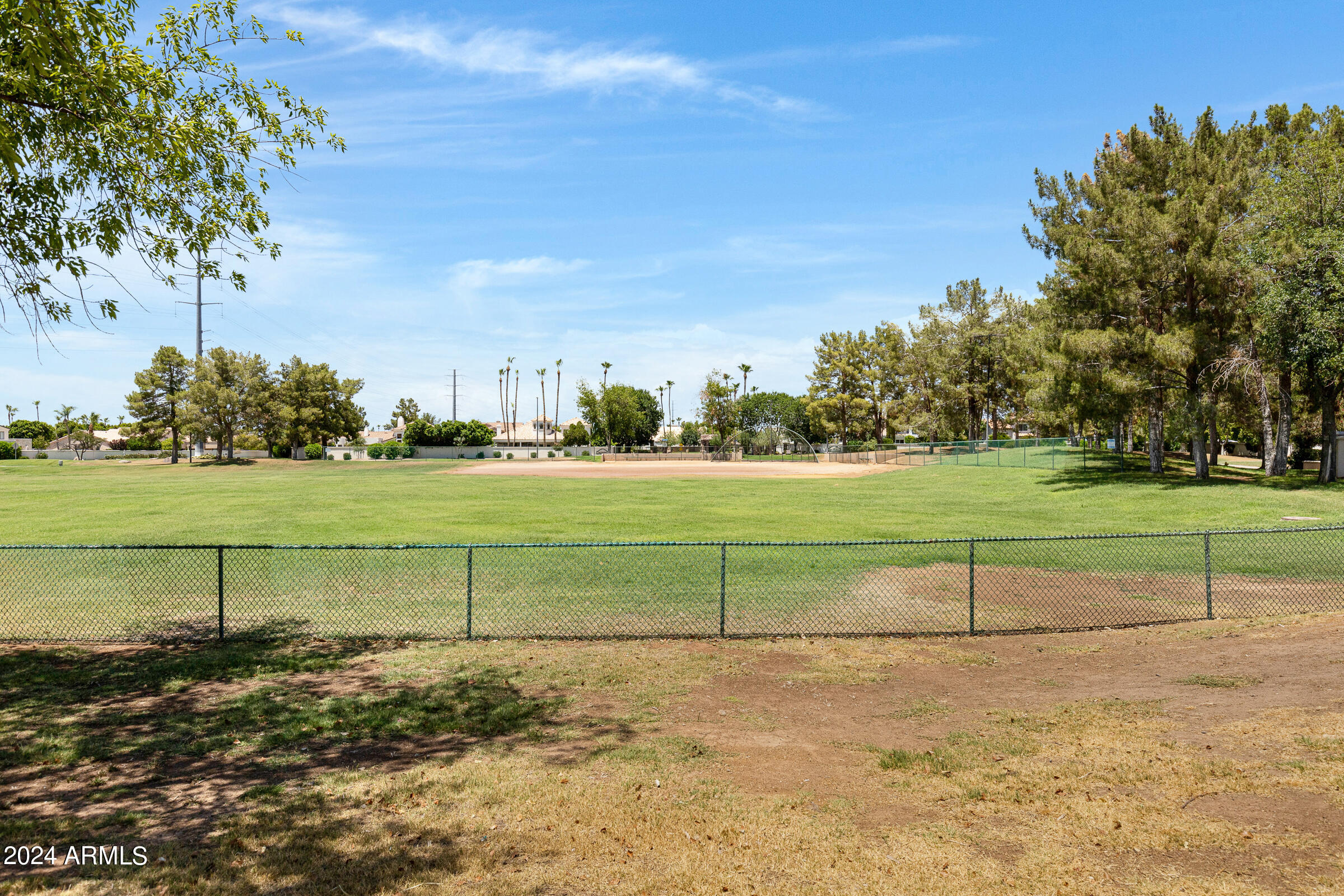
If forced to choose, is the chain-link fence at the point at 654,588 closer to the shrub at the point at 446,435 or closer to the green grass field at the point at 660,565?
the green grass field at the point at 660,565

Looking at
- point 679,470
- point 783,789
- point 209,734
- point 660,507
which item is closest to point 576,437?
point 679,470

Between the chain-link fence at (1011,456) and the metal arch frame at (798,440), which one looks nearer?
the chain-link fence at (1011,456)

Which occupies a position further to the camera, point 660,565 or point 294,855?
point 660,565

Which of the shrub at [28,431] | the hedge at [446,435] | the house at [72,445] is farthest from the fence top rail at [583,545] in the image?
the shrub at [28,431]

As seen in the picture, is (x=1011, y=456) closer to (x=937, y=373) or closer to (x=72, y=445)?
(x=937, y=373)

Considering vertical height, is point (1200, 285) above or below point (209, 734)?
above

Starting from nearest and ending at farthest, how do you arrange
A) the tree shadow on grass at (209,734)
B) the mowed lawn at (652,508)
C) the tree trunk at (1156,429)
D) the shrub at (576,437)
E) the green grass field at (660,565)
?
the tree shadow on grass at (209,734) < the green grass field at (660,565) < the mowed lawn at (652,508) < the tree trunk at (1156,429) < the shrub at (576,437)

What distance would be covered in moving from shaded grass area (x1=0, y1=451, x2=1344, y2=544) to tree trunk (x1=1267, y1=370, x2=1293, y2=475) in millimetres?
1144

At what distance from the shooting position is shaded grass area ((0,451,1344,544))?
83.1ft

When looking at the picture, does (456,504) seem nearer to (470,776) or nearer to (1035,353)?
(470,776)

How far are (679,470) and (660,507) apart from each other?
126 ft

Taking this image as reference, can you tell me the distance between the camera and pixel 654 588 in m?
16.0

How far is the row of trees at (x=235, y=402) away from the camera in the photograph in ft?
299

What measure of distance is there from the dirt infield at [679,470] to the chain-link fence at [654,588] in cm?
3660
